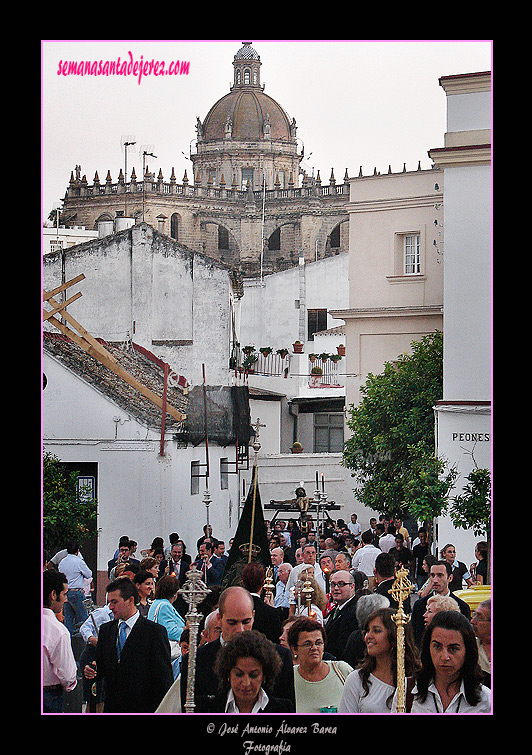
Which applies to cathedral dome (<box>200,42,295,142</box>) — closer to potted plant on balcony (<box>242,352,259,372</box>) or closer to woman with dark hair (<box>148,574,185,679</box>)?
potted plant on balcony (<box>242,352,259,372</box>)

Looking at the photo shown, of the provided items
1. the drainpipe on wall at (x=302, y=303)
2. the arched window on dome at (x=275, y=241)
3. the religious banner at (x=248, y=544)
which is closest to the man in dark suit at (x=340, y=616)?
the religious banner at (x=248, y=544)

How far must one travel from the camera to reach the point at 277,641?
4527 millimetres

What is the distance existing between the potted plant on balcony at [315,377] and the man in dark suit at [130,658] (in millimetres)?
2207

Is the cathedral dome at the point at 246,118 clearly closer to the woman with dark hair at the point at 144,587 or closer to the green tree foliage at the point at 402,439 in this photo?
the green tree foliage at the point at 402,439

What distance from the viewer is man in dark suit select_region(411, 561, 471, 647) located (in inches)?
186

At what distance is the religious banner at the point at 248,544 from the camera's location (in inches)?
223

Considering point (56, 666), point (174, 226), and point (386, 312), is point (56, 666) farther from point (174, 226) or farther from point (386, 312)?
point (174, 226)

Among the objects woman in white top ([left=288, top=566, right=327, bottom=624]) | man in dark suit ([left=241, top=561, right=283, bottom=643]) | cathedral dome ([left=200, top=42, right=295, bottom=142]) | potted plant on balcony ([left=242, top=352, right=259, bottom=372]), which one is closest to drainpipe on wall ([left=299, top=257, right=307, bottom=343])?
potted plant on balcony ([left=242, top=352, right=259, bottom=372])

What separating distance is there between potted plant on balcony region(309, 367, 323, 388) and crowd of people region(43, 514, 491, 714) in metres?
0.95

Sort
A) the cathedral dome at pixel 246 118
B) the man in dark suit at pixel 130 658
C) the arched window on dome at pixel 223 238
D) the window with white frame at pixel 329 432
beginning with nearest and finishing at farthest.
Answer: the man in dark suit at pixel 130 658 < the cathedral dome at pixel 246 118 < the window with white frame at pixel 329 432 < the arched window on dome at pixel 223 238
